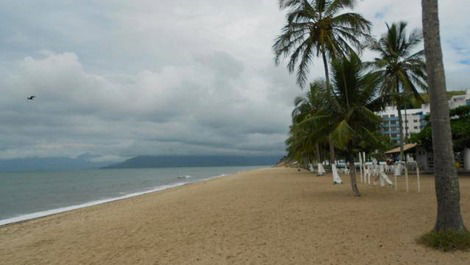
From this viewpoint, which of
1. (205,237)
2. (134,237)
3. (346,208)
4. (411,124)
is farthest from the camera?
(411,124)

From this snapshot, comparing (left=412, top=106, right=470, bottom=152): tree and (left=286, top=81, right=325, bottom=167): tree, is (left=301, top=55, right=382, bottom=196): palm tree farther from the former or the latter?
(left=412, top=106, right=470, bottom=152): tree

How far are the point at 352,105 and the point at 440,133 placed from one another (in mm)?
6759

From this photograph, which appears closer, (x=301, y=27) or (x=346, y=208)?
(x=346, y=208)

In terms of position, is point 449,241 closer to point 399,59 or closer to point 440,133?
point 440,133

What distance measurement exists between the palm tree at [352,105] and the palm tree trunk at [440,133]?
6.13 m

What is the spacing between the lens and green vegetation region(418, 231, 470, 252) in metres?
5.09

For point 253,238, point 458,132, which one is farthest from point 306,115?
point 253,238

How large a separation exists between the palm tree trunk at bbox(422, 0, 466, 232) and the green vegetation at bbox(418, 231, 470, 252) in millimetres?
92

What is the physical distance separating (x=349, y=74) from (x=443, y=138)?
22.4 ft

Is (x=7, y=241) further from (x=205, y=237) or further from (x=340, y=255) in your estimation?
(x=340, y=255)

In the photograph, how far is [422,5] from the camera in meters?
5.51

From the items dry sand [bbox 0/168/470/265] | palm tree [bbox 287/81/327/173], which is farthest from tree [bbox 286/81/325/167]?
dry sand [bbox 0/168/470/265]

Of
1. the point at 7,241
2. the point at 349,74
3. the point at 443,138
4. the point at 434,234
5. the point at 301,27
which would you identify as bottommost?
the point at 7,241

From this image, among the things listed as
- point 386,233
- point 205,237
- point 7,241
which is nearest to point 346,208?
point 386,233
